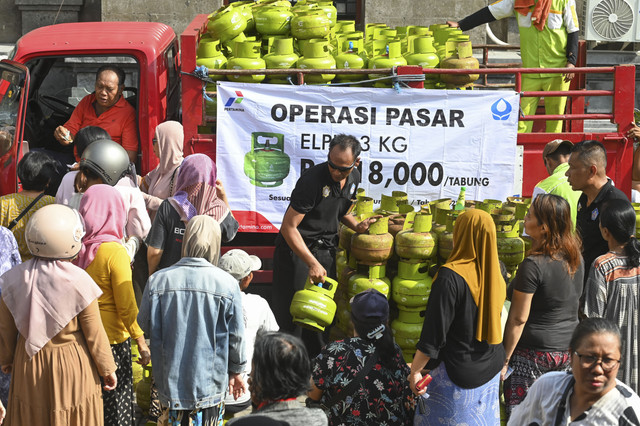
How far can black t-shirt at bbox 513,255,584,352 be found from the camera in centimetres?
456

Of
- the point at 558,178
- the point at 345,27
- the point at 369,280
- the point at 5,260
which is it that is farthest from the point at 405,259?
the point at 345,27

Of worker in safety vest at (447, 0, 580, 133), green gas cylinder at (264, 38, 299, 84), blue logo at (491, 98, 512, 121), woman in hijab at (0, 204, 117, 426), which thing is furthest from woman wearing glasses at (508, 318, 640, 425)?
worker in safety vest at (447, 0, 580, 133)

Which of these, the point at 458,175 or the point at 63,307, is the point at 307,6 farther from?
the point at 63,307

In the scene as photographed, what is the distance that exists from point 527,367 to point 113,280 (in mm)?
2367

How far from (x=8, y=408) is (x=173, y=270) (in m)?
1.09

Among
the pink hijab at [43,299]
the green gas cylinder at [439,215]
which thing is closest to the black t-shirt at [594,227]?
the green gas cylinder at [439,215]

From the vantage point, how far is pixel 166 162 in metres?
6.38

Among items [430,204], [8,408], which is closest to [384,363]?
[8,408]

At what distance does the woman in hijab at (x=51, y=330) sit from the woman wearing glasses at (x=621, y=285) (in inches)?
107

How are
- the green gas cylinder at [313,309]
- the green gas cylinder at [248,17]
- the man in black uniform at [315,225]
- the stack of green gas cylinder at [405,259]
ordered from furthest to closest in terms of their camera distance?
the green gas cylinder at [248,17], the stack of green gas cylinder at [405,259], the man in black uniform at [315,225], the green gas cylinder at [313,309]

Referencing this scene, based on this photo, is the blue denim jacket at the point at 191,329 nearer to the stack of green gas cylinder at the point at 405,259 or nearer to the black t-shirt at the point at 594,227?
the stack of green gas cylinder at the point at 405,259

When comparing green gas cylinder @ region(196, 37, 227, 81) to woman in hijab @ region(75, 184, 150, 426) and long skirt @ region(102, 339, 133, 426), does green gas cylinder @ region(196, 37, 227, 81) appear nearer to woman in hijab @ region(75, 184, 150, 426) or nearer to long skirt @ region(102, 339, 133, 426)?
woman in hijab @ region(75, 184, 150, 426)

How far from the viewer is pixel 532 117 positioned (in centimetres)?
726

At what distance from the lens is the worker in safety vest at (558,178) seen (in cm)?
599
